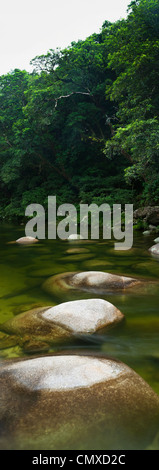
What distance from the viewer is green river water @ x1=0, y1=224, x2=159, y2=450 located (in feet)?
7.63

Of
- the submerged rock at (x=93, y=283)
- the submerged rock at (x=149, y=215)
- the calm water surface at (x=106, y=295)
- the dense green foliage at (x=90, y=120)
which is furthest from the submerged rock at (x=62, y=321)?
the submerged rock at (x=149, y=215)

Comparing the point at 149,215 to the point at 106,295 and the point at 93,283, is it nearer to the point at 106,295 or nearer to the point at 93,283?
the point at 93,283

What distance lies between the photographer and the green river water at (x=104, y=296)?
2324 millimetres

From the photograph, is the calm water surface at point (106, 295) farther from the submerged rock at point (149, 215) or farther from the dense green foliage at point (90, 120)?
the dense green foliage at point (90, 120)

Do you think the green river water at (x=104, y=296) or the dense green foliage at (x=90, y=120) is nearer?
the green river water at (x=104, y=296)

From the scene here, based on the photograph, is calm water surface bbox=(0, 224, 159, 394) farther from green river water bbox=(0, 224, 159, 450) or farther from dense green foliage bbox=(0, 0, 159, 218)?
dense green foliage bbox=(0, 0, 159, 218)

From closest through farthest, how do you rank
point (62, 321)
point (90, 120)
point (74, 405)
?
point (74, 405) < point (62, 321) < point (90, 120)

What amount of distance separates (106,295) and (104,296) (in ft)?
0.11

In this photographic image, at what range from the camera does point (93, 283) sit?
3992 millimetres

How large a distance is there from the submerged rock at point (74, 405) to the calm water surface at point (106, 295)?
0.29 m

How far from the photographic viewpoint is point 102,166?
63.6ft

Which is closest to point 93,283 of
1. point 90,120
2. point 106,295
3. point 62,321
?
point 106,295

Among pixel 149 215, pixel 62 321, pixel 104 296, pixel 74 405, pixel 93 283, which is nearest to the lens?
pixel 74 405

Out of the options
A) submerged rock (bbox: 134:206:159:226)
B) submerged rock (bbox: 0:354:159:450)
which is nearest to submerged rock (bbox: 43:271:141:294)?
submerged rock (bbox: 0:354:159:450)
